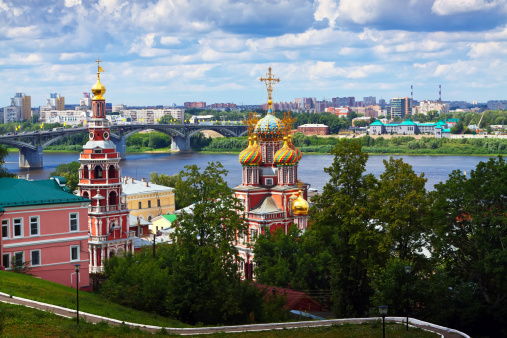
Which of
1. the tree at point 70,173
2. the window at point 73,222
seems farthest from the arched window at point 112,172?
the tree at point 70,173

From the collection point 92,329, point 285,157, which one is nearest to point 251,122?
point 285,157

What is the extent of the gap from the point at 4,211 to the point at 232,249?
5.52 m

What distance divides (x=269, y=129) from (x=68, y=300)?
14615 millimetres

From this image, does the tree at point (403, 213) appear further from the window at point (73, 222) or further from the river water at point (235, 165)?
the river water at point (235, 165)

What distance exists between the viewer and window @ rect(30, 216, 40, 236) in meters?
18.0

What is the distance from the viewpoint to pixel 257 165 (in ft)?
85.6

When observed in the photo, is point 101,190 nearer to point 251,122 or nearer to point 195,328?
point 251,122

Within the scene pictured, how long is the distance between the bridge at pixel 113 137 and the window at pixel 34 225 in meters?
54.0

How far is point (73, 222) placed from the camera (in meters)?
18.8

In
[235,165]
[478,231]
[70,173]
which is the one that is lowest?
[235,165]

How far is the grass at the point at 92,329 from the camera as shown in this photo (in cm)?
1061

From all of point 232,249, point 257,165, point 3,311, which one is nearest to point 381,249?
point 232,249

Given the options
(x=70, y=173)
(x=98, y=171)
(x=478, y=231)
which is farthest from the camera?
(x=70, y=173)

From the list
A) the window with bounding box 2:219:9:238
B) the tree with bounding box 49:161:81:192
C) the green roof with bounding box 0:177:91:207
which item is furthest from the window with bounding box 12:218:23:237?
the tree with bounding box 49:161:81:192
